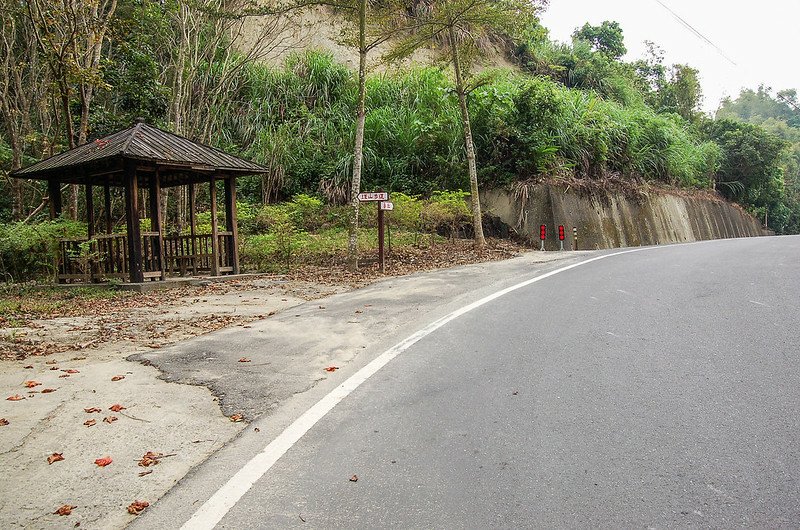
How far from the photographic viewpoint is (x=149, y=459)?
3855 millimetres

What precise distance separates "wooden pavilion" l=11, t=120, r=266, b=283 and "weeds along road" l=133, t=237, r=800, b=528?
8636 mm

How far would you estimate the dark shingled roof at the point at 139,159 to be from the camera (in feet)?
41.6

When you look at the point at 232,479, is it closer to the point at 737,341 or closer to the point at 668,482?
the point at 668,482

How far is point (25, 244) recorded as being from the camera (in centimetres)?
1445

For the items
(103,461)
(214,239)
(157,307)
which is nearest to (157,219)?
(214,239)

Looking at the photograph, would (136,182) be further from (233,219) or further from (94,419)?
(94,419)

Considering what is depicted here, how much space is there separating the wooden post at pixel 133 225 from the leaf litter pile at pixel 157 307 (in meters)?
0.61

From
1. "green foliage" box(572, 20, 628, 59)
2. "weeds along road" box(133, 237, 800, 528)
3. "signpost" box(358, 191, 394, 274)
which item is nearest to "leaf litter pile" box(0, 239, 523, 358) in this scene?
"signpost" box(358, 191, 394, 274)

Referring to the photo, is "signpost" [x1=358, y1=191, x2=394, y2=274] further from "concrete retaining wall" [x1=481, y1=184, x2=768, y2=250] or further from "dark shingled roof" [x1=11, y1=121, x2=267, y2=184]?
"concrete retaining wall" [x1=481, y1=184, x2=768, y2=250]

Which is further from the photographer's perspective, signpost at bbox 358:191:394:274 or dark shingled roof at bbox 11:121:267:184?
signpost at bbox 358:191:394:274

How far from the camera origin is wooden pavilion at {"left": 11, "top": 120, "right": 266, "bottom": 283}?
42.6 ft

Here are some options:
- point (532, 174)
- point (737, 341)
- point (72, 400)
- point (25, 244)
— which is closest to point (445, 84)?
point (532, 174)

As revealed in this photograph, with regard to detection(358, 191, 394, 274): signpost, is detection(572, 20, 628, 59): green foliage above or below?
above

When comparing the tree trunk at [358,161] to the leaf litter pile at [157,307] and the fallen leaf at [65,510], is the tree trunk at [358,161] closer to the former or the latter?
the leaf litter pile at [157,307]
